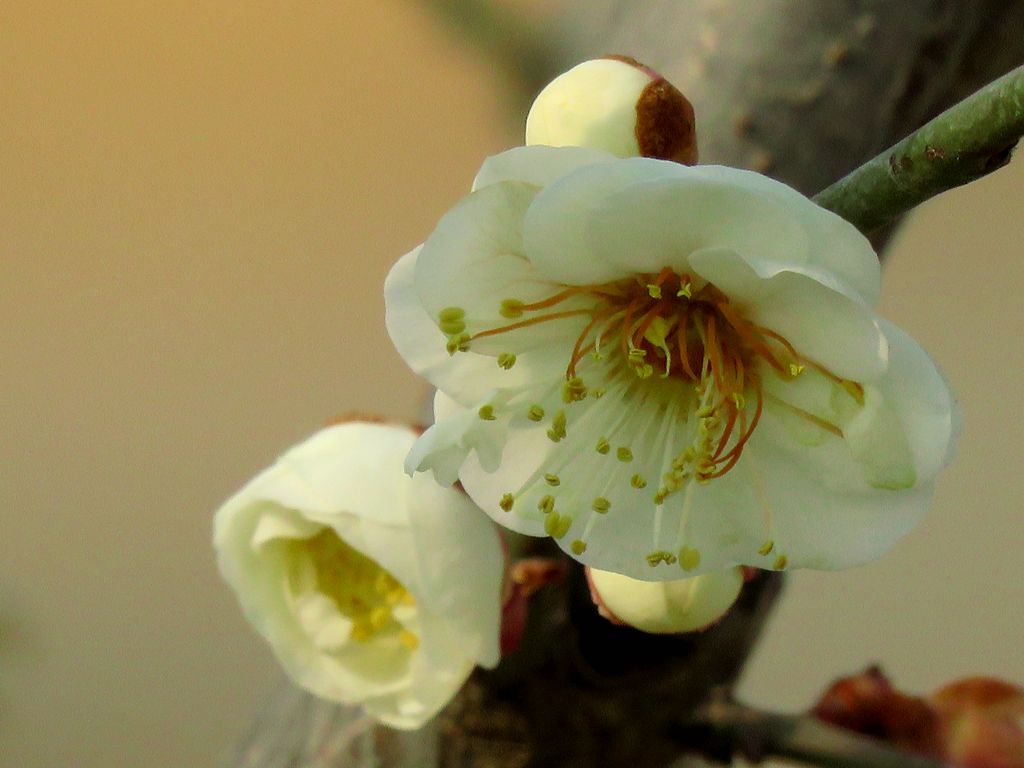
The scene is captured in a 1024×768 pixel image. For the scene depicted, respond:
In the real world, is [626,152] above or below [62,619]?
above

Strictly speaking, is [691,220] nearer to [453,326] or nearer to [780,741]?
[453,326]

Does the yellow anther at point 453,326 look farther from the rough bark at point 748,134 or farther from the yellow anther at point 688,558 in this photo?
the rough bark at point 748,134

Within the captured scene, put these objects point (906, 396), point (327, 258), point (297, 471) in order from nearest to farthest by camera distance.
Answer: point (906, 396), point (297, 471), point (327, 258)

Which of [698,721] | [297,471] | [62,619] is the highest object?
[297,471]

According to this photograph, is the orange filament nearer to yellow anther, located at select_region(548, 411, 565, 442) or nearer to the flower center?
yellow anther, located at select_region(548, 411, 565, 442)

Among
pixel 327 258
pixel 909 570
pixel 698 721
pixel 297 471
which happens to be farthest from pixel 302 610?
pixel 909 570

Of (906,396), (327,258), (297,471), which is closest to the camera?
(906,396)

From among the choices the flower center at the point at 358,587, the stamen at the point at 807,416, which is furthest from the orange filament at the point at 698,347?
the flower center at the point at 358,587

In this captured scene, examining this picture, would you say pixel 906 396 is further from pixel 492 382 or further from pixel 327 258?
pixel 327 258
